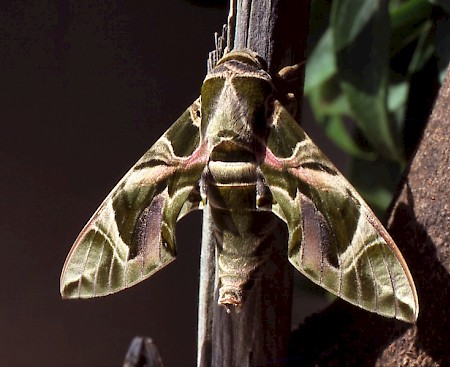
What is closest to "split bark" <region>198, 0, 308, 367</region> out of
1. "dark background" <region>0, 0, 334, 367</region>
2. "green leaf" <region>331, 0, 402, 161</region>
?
"green leaf" <region>331, 0, 402, 161</region>

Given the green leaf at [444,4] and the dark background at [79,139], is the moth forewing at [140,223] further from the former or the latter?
the dark background at [79,139]

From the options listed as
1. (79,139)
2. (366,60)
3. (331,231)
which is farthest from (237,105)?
(79,139)

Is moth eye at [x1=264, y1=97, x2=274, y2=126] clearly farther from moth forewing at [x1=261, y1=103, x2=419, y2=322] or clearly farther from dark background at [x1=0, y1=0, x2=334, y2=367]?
dark background at [x1=0, y1=0, x2=334, y2=367]

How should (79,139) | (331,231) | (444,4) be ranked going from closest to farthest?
1. (331,231)
2. (444,4)
3. (79,139)

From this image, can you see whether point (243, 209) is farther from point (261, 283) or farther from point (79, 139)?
point (79, 139)


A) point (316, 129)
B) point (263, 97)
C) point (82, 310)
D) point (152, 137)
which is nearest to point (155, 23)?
point (152, 137)

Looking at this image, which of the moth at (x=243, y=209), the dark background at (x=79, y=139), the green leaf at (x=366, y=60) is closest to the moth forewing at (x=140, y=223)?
the moth at (x=243, y=209)

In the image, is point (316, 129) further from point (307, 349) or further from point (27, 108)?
point (307, 349)
